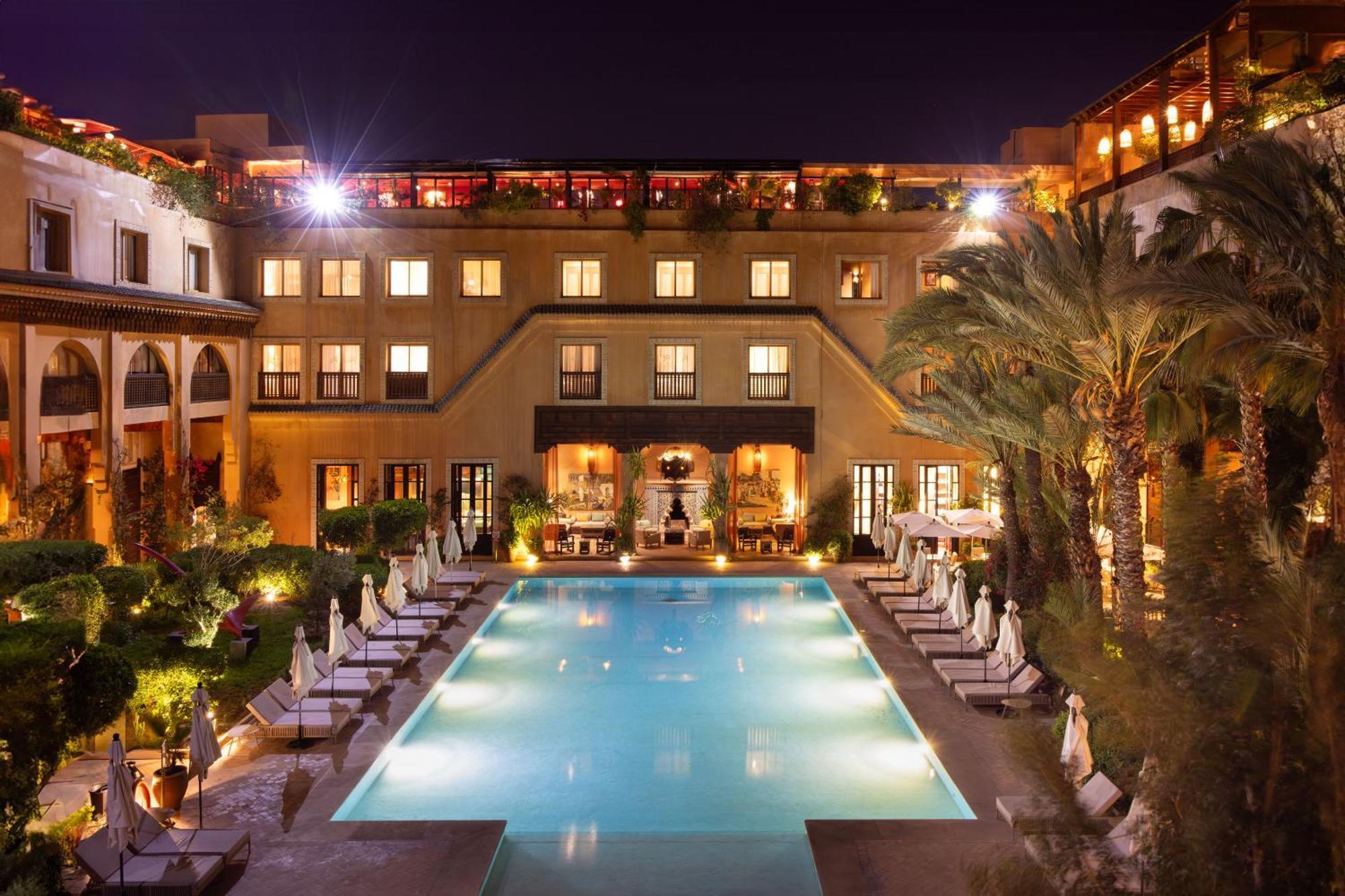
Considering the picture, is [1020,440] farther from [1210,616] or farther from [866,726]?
[1210,616]

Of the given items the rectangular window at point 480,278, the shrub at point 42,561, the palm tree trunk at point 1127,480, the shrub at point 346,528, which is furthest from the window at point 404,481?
the palm tree trunk at point 1127,480

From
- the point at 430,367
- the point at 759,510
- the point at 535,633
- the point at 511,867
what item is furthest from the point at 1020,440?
the point at 430,367

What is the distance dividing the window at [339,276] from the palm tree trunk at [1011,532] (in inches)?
709

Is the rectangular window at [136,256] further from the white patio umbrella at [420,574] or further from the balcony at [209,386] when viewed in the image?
the white patio umbrella at [420,574]

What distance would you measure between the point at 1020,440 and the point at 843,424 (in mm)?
11035

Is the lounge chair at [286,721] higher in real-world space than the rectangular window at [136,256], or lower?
lower

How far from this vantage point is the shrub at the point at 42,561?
1686 centimetres

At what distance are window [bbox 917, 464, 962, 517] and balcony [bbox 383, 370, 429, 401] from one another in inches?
540

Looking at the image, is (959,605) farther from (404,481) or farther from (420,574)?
(404,481)

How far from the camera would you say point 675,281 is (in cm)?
2992

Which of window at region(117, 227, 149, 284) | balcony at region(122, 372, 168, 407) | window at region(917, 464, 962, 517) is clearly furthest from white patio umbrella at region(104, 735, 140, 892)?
window at region(917, 464, 962, 517)

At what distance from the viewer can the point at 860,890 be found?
9992 millimetres

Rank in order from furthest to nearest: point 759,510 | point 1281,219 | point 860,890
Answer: point 759,510 → point 1281,219 → point 860,890

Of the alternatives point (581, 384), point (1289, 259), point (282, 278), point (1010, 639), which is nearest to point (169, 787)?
point (1010, 639)
